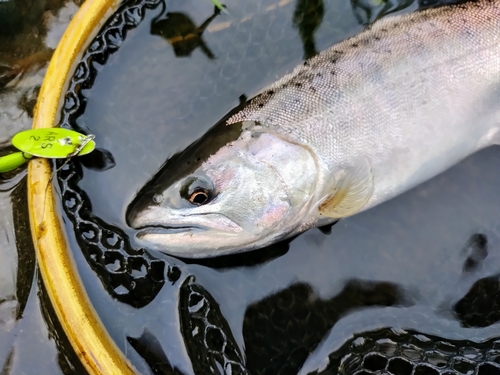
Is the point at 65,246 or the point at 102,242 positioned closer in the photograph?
the point at 65,246

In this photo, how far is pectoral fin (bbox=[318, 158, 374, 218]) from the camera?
62.5 inches

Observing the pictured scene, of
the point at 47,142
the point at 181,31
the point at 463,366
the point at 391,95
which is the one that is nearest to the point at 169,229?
the point at 47,142

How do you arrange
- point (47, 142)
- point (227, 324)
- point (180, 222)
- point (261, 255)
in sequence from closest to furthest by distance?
1. point (47, 142)
2. point (180, 222)
3. point (227, 324)
4. point (261, 255)

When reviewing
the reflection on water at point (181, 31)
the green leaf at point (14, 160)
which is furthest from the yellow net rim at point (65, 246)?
the reflection on water at point (181, 31)

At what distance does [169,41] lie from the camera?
180 cm

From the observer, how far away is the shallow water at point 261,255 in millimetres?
1624

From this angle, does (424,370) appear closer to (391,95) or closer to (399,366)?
(399,366)

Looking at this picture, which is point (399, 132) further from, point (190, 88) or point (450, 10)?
point (190, 88)

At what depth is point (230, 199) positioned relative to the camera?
151 cm

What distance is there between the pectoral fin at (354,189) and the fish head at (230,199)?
0.38ft

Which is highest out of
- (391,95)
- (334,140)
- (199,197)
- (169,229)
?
(391,95)

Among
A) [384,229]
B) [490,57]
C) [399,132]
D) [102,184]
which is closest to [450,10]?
[490,57]

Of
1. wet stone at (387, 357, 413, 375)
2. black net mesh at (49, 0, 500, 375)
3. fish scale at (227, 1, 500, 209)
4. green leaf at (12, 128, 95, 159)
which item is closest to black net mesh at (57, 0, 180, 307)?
black net mesh at (49, 0, 500, 375)

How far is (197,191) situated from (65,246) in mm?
480
